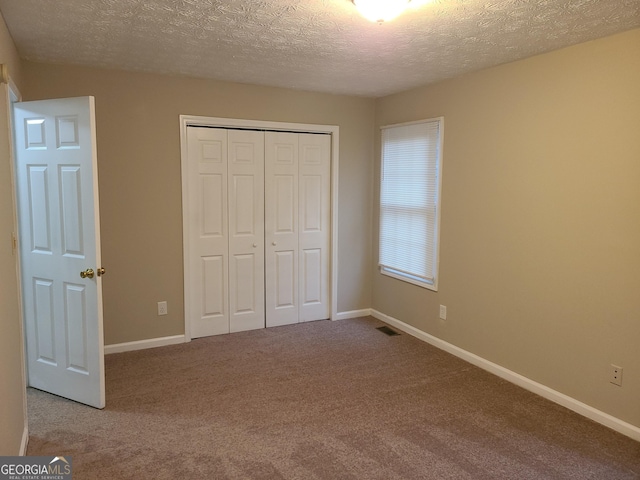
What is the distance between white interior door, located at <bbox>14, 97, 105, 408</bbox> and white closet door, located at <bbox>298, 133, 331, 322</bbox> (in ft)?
7.17

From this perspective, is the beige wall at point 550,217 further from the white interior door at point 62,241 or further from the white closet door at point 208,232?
the white interior door at point 62,241

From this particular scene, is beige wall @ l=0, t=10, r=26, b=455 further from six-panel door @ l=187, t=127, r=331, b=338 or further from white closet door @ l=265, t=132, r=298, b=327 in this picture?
white closet door @ l=265, t=132, r=298, b=327

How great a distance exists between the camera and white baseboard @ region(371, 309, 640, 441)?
2.81m

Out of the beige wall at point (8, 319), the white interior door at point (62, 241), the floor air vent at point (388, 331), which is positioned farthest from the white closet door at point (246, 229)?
the beige wall at point (8, 319)

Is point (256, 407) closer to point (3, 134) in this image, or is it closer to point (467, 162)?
point (3, 134)

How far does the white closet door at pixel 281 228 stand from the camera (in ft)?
14.8

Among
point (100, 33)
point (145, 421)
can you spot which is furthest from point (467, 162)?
point (145, 421)

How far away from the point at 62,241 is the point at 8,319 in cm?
80

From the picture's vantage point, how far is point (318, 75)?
381 centimetres

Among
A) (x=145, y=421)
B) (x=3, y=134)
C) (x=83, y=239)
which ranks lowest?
(x=145, y=421)

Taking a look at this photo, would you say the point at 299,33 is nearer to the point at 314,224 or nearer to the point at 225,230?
the point at 225,230

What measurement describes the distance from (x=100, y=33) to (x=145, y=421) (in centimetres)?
234

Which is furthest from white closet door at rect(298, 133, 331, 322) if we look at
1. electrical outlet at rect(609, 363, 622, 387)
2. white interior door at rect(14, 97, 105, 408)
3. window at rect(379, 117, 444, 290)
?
electrical outlet at rect(609, 363, 622, 387)

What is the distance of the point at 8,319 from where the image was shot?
2.27 meters
